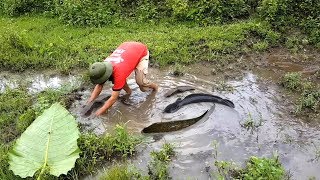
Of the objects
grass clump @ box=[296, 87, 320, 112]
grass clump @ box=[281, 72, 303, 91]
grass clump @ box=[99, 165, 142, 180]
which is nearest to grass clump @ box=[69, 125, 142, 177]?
grass clump @ box=[99, 165, 142, 180]

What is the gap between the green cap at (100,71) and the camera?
19.9 feet

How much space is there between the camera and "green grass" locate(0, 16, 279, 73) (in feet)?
27.8

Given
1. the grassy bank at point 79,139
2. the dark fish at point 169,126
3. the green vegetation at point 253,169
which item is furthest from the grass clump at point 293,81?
the grassy bank at point 79,139

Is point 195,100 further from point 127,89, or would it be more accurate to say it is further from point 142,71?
point 127,89

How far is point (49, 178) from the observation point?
5121 millimetres

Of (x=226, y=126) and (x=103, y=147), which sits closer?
(x=103, y=147)

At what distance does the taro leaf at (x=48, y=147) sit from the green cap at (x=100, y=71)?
0.74 meters

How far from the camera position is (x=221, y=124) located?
636 cm

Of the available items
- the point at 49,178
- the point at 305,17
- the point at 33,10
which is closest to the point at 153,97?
the point at 49,178

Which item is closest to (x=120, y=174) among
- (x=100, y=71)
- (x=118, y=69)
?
(x=100, y=71)

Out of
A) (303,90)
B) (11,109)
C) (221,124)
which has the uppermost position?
(303,90)

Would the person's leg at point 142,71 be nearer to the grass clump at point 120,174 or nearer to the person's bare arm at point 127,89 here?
the person's bare arm at point 127,89

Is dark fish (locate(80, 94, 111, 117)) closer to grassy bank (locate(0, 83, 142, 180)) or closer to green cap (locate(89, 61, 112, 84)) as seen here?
grassy bank (locate(0, 83, 142, 180))

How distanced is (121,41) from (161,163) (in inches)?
172
